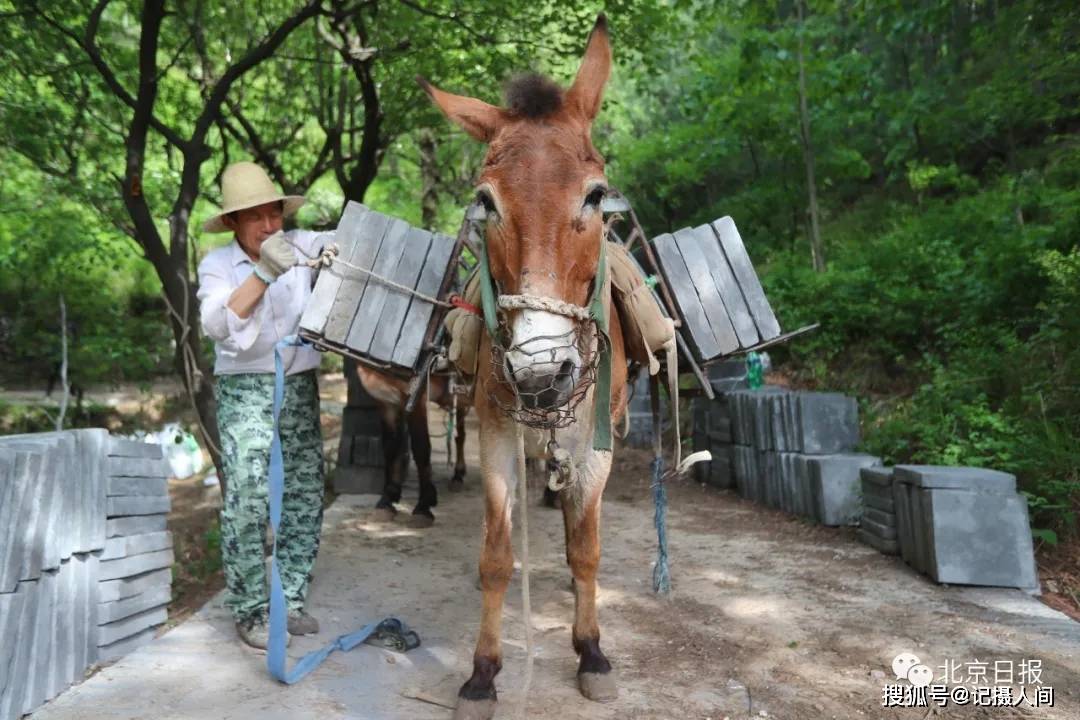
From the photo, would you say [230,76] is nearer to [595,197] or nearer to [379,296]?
[379,296]

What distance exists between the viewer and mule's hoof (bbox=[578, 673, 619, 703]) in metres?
3.26

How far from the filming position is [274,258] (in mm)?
3381

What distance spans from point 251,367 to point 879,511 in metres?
3.95

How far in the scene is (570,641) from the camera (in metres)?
3.95

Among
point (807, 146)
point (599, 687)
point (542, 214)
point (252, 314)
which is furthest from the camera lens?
point (807, 146)

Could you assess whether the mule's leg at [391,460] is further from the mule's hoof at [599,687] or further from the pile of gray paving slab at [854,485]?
the mule's hoof at [599,687]

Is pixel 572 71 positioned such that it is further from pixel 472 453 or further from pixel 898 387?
pixel 898 387

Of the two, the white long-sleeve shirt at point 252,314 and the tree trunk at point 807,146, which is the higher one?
the tree trunk at point 807,146

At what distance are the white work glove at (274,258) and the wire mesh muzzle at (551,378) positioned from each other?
1.08 metres

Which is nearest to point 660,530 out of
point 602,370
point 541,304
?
point 602,370

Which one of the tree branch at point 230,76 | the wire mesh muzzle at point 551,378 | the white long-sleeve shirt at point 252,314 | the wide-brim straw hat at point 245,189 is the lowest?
the wire mesh muzzle at point 551,378

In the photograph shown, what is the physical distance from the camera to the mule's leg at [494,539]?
128 inches

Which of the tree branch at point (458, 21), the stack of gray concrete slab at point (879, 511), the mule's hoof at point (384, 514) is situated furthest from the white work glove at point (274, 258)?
the tree branch at point (458, 21)

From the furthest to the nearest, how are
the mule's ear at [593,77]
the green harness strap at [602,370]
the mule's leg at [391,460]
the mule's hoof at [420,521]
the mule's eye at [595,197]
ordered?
1. the mule's leg at [391,460]
2. the mule's hoof at [420,521]
3. the mule's ear at [593,77]
4. the green harness strap at [602,370]
5. the mule's eye at [595,197]
